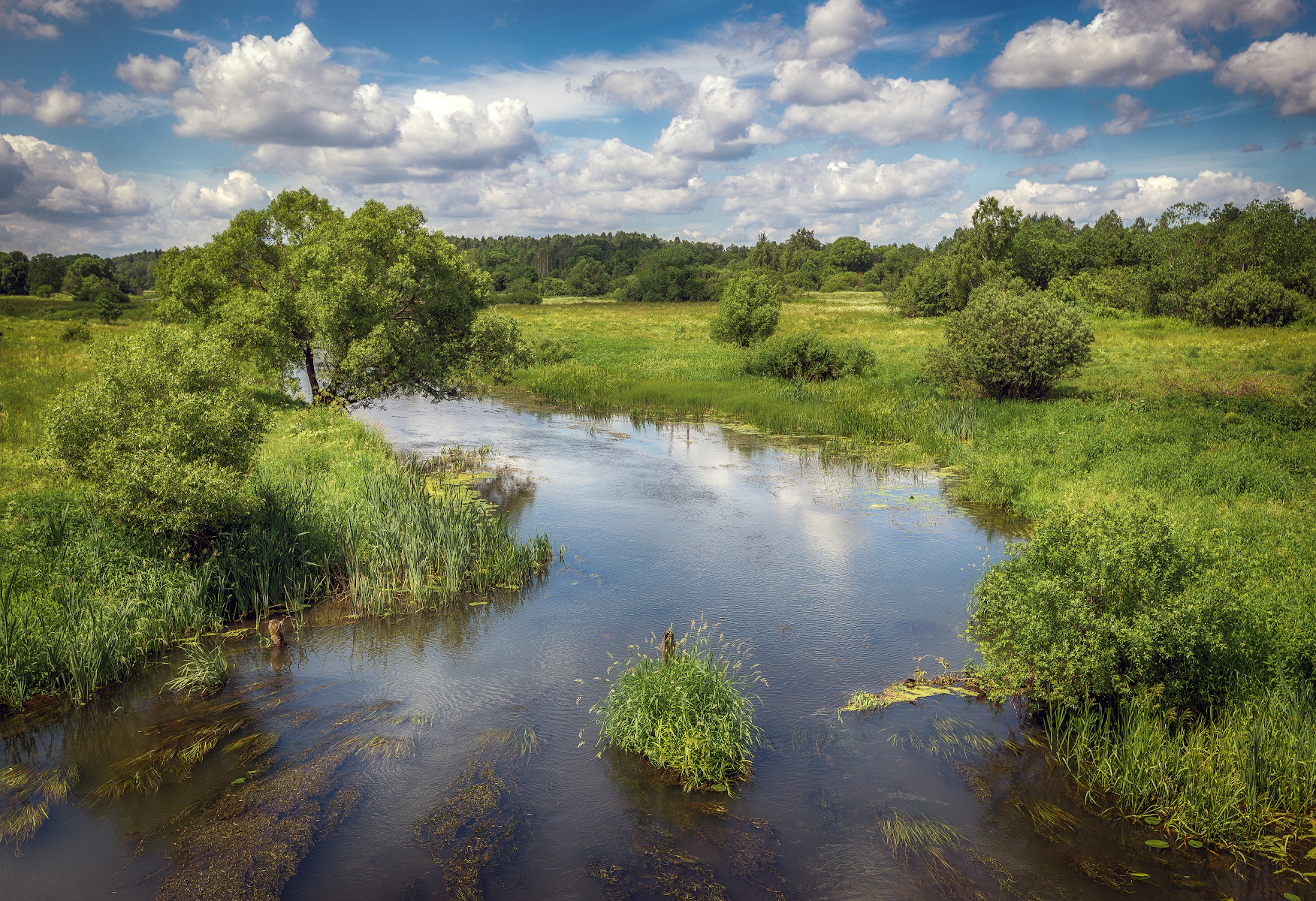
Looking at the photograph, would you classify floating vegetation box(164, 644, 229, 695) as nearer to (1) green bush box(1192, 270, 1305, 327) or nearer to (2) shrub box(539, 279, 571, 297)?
(1) green bush box(1192, 270, 1305, 327)

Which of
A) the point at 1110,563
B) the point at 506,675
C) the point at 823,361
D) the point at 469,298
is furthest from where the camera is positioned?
the point at 823,361

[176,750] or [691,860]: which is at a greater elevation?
[176,750]

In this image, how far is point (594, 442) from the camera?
27.2m

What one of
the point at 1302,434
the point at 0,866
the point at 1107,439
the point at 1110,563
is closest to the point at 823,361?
the point at 1107,439

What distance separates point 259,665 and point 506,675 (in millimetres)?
3657

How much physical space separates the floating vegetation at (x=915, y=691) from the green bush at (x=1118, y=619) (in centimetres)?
116

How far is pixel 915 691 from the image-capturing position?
10.4m

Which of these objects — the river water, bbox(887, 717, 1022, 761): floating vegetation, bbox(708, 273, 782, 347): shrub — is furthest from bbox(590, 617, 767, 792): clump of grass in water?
bbox(708, 273, 782, 347): shrub

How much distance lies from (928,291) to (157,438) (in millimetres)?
64966

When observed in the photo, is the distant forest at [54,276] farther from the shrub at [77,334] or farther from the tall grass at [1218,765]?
the tall grass at [1218,765]

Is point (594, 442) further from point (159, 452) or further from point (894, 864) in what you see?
point (894, 864)

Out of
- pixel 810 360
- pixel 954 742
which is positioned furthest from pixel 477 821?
pixel 810 360

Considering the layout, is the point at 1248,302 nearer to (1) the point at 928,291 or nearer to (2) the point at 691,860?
(1) the point at 928,291

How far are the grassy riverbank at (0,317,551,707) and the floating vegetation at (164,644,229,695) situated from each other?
3.09 feet
